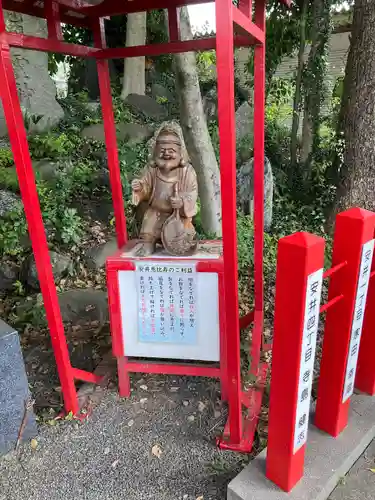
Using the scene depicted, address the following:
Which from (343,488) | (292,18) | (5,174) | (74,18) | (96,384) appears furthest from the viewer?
(292,18)

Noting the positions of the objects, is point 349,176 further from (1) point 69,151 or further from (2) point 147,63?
(2) point 147,63

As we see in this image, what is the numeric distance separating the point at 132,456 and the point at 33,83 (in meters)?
6.64

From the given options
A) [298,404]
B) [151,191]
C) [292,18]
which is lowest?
[298,404]

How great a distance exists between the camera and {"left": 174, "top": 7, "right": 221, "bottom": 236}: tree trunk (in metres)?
4.28

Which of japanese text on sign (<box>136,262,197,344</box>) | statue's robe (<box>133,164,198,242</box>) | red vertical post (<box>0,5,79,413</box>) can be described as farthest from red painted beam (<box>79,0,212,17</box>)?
japanese text on sign (<box>136,262,197,344</box>)

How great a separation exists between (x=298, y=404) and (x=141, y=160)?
5251 millimetres

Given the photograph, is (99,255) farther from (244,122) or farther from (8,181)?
(244,122)

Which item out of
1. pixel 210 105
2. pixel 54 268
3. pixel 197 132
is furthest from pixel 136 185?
pixel 210 105

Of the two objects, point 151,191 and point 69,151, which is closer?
point 151,191

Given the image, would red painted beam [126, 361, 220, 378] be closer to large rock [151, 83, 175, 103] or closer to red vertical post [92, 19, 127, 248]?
red vertical post [92, 19, 127, 248]

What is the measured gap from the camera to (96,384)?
3.00 meters

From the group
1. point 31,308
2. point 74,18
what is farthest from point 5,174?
point 74,18

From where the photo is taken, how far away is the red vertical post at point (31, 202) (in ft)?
6.72

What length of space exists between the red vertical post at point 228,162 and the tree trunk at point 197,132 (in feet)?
8.51
